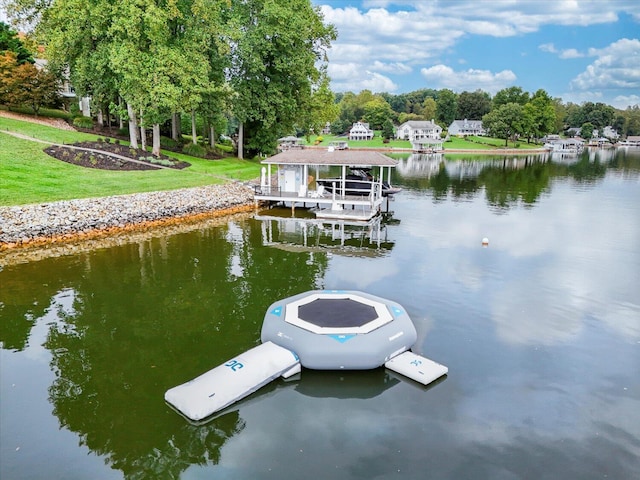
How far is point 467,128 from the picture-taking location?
130m

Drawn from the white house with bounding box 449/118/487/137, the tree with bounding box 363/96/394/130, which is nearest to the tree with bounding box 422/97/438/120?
the white house with bounding box 449/118/487/137

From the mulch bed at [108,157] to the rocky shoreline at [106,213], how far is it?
585 centimetres

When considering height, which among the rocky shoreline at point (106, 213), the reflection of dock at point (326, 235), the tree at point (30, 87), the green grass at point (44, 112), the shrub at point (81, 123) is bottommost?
the reflection of dock at point (326, 235)

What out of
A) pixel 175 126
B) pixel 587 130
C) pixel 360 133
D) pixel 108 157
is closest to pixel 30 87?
pixel 175 126

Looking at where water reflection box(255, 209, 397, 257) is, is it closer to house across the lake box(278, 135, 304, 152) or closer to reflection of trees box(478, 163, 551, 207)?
reflection of trees box(478, 163, 551, 207)

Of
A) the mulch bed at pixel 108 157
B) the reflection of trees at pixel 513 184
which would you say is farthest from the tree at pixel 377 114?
the mulch bed at pixel 108 157

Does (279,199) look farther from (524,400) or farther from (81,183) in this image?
(524,400)

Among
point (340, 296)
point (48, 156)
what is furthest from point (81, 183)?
point (340, 296)

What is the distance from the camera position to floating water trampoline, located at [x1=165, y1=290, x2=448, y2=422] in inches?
367

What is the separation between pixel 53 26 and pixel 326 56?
22358 mm

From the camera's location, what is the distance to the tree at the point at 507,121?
335 ft

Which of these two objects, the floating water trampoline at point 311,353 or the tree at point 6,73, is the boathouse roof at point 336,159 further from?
the tree at point 6,73

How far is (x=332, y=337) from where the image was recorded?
34.9ft

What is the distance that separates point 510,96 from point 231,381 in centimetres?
13075
